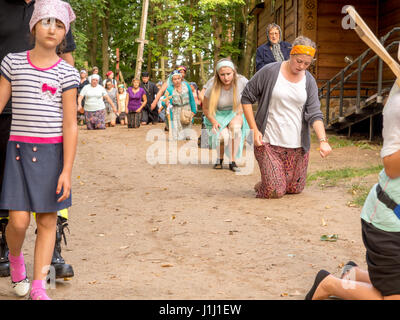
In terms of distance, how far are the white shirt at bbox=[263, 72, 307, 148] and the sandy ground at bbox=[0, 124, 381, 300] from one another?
76cm

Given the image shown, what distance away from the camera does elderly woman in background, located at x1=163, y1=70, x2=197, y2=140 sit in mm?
16234

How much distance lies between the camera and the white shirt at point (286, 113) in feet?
25.6

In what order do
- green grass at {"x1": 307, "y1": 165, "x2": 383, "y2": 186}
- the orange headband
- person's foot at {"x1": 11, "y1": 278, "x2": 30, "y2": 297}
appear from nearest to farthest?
person's foot at {"x1": 11, "y1": 278, "x2": 30, "y2": 297}
the orange headband
green grass at {"x1": 307, "y1": 165, "x2": 383, "y2": 186}

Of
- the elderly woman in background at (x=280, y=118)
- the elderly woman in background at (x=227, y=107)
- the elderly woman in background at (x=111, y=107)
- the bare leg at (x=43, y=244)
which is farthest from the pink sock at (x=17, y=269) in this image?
the elderly woman in background at (x=111, y=107)

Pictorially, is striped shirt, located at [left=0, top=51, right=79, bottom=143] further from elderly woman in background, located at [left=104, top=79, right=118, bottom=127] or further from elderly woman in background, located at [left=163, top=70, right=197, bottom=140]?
elderly woman in background, located at [left=104, top=79, right=118, bottom=127]

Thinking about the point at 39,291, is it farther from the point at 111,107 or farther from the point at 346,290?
the point at 111,107

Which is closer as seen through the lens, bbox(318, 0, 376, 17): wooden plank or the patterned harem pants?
the patterned harem pants

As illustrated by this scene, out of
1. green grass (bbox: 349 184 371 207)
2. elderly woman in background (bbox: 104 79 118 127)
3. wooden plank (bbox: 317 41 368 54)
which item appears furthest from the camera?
elderly woman in background (bbox: 104 79 118 127)

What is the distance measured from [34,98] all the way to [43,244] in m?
0.88

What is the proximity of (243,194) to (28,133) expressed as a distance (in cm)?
498

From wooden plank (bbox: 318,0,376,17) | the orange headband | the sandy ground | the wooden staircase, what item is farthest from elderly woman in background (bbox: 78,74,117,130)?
the orange headband

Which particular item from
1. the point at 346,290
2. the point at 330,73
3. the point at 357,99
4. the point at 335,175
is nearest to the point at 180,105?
the point at 357,99

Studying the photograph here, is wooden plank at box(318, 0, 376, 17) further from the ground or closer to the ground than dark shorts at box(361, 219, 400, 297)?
further from the ground
